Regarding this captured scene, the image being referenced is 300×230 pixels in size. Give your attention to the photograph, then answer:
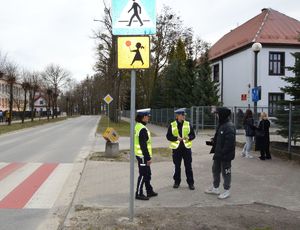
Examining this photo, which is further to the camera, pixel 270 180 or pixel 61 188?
pixel 270 180

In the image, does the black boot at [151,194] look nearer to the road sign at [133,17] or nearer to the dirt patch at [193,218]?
the dirt patch at [193,218]

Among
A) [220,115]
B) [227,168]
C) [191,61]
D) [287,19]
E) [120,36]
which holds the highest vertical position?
[287,19]

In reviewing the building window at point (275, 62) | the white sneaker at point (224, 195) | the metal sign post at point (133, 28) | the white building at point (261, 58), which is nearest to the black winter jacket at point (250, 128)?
the white sneaker at point (224, 195)

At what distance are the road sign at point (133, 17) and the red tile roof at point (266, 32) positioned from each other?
28.1 metres

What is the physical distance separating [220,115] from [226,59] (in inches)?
1264

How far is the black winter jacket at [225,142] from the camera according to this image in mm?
7543

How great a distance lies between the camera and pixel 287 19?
37.8 metres

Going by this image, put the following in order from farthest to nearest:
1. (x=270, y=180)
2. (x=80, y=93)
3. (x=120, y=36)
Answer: (x=80, y=93), (x=270, y=180), (x=120, y=36)

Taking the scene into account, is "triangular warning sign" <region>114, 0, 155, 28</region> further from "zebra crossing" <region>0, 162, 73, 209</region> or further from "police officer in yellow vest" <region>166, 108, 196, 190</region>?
"zebra crossing" <region>0, 162, 73, 209</region>

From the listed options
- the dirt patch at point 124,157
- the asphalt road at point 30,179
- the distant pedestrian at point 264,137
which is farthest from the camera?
the dirt patch at point 124,157

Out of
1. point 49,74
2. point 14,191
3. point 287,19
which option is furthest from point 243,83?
point 49,74

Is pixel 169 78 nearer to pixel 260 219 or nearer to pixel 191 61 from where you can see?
pixel 191 61

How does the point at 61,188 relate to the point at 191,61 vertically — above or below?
below

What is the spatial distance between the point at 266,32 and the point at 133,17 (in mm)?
30788
